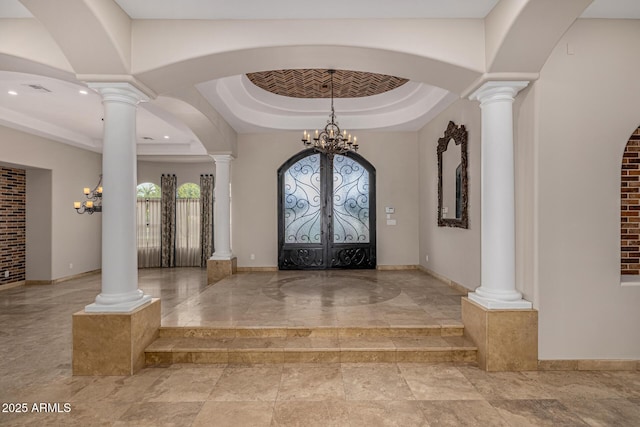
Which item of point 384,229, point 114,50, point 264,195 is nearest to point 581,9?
point 114,50

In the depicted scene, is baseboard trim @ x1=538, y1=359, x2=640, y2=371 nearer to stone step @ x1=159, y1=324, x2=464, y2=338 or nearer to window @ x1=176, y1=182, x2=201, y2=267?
stone step @ x1=159, y1=324, x2=464, y2=338

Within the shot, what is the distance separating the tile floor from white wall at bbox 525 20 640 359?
391mm

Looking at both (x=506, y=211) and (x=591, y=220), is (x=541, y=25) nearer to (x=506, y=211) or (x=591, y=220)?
(x=506, y=211)

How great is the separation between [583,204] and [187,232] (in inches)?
371

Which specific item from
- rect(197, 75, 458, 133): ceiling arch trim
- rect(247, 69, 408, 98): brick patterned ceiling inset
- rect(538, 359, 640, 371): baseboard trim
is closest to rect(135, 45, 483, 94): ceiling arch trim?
rect(247, 69, 408, 98): brick patterned ceiling inset

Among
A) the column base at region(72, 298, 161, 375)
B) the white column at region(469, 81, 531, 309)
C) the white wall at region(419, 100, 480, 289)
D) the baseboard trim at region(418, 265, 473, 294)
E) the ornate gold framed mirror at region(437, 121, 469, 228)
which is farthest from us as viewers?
the baseboard trim at region(418, 265, 473, 294)

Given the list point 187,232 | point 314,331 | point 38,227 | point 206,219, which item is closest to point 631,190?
point 314,331

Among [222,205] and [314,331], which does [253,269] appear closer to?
[222,205]

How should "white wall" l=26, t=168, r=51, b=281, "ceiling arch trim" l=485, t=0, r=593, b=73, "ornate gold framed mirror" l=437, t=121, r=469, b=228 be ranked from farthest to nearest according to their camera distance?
"white wall" l=26, t=168, r=51, b=281, "ornate gold framed mirror" l=437, t=121, r=469, b=228, "ceiling arch trim" l=485, t=0, r=593, b=73

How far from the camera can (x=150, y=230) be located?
10289 mm

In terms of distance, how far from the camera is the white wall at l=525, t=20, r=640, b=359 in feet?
10.8

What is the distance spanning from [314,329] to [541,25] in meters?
3.47

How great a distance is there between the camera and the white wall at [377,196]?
7660mm

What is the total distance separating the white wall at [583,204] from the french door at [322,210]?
4.47m
